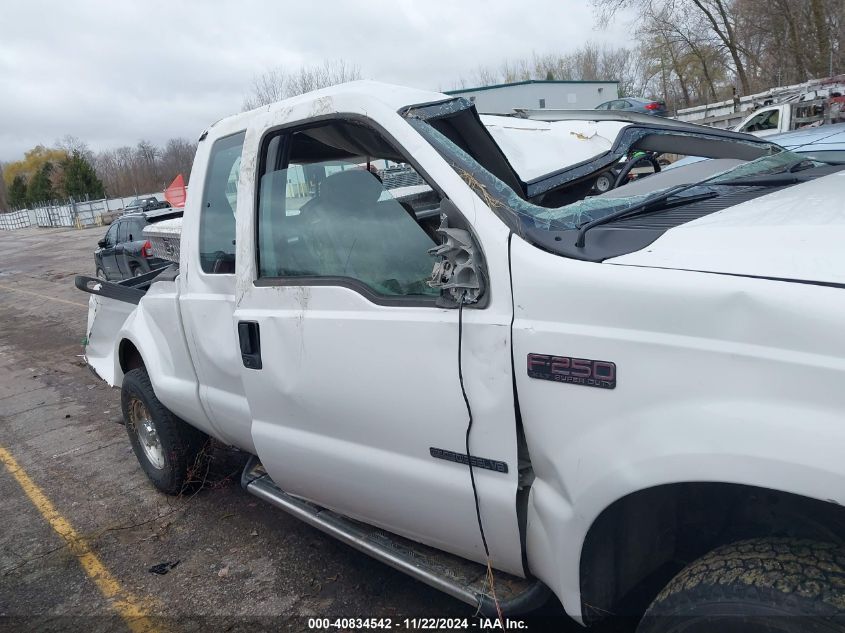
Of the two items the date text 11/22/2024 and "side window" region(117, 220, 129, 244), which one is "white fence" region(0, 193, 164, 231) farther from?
the date text 11/22/2024

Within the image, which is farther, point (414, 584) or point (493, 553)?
point (414, 584)

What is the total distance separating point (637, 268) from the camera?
1827 millimetres

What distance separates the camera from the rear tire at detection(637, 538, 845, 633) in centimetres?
160

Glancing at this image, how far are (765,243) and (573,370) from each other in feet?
1.90

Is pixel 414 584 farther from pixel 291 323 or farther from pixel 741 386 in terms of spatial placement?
pixel 741 386

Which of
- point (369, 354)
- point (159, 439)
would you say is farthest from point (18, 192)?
point (369, 354)

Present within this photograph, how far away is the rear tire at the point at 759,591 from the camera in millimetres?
1602

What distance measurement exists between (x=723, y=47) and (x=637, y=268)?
4070 cm

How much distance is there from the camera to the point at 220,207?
339 centimetres

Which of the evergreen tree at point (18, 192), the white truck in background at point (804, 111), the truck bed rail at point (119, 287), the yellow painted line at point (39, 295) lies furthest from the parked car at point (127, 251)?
the evergreen tree at point (18, 192)

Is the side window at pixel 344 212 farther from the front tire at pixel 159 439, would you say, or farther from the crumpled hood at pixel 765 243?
the front tire at pixel 159 439

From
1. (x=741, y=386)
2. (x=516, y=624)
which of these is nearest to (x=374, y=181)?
(x=741, y=386)

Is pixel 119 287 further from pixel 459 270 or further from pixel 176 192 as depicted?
pixel 176 192

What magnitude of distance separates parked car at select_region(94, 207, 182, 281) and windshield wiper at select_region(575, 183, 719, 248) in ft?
45.1
